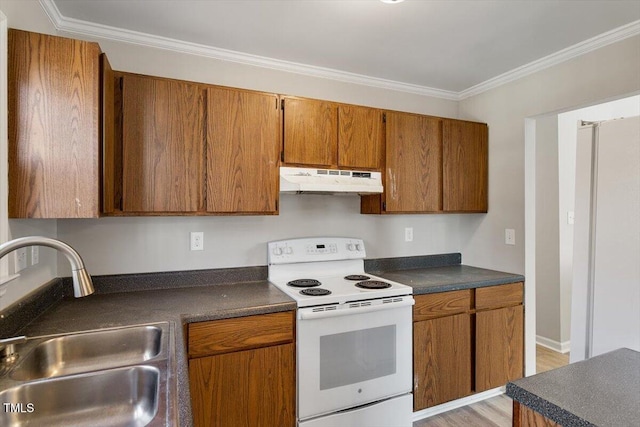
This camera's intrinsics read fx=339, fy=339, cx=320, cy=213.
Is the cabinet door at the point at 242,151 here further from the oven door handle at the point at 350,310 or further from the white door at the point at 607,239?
the white door at the point at 607,239

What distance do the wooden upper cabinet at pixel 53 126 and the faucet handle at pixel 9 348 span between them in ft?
1.69

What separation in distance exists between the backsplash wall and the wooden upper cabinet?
575 millimetres

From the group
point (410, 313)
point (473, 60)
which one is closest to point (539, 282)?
point (410, 313)

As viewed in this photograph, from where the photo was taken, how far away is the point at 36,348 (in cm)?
118

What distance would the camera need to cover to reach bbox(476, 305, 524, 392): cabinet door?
238 centimetres

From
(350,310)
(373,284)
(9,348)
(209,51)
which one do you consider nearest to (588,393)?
(350,310)

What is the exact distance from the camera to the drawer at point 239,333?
1618 millimetres

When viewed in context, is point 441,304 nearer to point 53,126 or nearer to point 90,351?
point 90,351

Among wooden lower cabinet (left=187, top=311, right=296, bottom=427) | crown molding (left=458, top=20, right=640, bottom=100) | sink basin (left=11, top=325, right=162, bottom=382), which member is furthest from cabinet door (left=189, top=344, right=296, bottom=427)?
crown molding (left=458, top=20, right=640, bottom=100)

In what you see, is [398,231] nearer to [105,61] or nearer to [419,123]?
[419,123]

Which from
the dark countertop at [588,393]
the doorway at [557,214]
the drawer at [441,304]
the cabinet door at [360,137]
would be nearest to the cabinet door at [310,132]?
the cabinet door at [360,137]

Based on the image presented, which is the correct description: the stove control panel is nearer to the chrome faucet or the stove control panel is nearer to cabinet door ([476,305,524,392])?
cabinet door ([476,305,524,392])

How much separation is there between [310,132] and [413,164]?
0.83m

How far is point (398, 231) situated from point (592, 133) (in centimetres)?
140
